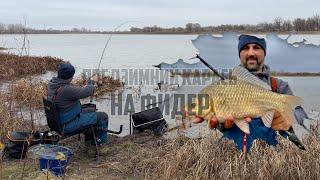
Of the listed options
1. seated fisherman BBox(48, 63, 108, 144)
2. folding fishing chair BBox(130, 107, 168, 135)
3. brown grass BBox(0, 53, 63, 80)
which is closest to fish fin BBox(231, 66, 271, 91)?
seated fisherman BBox(48, 63, 108, 144)

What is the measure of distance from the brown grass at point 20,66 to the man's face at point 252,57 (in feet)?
30.8

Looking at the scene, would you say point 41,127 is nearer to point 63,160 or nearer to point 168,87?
point 63,160

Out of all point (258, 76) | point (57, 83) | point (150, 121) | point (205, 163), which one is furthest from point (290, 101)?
point (150, 121)

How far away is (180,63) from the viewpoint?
8.05 m

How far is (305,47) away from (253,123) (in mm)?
2882

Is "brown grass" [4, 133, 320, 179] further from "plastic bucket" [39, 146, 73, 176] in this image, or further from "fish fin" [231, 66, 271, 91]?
"fish fin" [231, 66, 271, 91]

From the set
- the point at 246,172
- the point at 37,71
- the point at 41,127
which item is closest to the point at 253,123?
the point at 246,172

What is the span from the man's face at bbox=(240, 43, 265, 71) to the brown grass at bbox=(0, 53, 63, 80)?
9.39 m

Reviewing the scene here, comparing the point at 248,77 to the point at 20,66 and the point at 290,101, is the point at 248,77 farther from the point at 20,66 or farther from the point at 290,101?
the point at 20,66

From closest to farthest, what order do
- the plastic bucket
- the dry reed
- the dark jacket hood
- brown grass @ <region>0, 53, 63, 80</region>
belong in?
1. the dry reed
2. the plastic bucket
3. the dark jacket hood
4. brown grass @ <region>0, 53, 63, 80</region>

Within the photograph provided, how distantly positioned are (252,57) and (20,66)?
47.1 ft

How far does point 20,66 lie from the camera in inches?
653

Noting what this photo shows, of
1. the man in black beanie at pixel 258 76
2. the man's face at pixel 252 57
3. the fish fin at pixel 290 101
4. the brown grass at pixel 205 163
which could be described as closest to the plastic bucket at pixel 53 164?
the brown grass at pixel 205 163

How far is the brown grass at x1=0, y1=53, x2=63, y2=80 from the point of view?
588 inches
